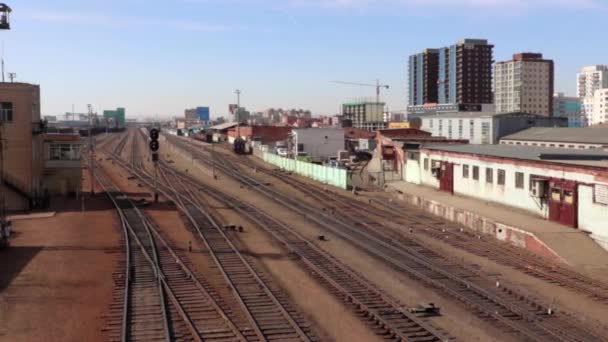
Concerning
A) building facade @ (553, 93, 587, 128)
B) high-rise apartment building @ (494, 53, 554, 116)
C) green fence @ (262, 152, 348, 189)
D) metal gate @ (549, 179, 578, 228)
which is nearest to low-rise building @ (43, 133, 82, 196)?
green fence @ (262, 152, 348, 189)

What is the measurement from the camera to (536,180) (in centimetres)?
2822

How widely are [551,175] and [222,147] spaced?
70.6 m

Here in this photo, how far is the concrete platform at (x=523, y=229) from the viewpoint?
2286 cm

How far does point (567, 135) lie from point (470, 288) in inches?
1344

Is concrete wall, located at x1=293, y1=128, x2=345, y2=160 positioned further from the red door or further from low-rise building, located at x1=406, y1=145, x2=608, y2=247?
the red door

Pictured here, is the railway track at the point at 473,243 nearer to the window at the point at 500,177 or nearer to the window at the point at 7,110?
the window at the point at 500,177

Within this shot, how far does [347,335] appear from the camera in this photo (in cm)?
1434

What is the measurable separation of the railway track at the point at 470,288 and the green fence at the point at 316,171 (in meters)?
16.9

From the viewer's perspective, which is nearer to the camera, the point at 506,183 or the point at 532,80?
the point at 506,183

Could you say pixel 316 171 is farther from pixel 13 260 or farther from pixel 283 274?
pixel 283 274

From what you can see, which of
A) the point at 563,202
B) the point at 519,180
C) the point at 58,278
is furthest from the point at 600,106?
the point at 58,278

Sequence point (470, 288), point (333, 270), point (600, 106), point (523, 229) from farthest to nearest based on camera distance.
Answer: point (600, 106), point (523, 229), point (333, 270), point (470, 288)

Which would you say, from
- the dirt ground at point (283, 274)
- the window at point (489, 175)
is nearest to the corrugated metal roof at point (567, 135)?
the window at point (489, 175)

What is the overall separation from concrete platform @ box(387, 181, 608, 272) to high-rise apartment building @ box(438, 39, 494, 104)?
135m
